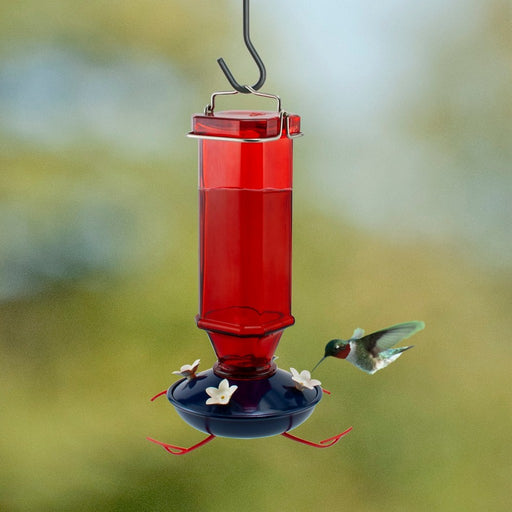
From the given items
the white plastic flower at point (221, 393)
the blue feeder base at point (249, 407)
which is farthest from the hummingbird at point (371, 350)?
the white plastic flower at point (221, 393)

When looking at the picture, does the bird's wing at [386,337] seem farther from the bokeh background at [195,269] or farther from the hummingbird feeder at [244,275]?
the bokeh background at [195,269]

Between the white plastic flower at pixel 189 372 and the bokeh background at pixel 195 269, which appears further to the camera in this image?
the bokeh background at pixel 195 269

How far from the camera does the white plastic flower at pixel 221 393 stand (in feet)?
5.51

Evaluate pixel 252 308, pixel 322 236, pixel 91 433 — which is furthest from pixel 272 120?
pixel 91 433

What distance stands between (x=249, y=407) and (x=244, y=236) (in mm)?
339

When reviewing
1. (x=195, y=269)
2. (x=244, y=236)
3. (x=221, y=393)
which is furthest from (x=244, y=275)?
(x=195, y=269)

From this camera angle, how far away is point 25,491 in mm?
3977

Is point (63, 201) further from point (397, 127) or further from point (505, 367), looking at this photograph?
point (505, 367)

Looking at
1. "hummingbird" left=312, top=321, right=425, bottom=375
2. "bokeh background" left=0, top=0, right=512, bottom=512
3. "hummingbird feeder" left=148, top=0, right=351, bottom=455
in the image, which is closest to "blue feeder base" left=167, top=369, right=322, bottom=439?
"hummingbird feeder" left=148, top=0, right=351, bottom=455

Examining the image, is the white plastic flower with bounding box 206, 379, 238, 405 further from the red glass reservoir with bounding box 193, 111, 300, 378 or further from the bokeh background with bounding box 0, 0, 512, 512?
the bokeh background with bounding box 0, 0, 512, 512

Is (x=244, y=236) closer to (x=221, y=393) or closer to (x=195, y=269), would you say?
(x=221, y=393)

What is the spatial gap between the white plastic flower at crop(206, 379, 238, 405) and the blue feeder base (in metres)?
0.02

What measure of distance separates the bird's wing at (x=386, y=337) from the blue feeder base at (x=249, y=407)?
150 millimetres

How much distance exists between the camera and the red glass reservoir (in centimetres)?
169
